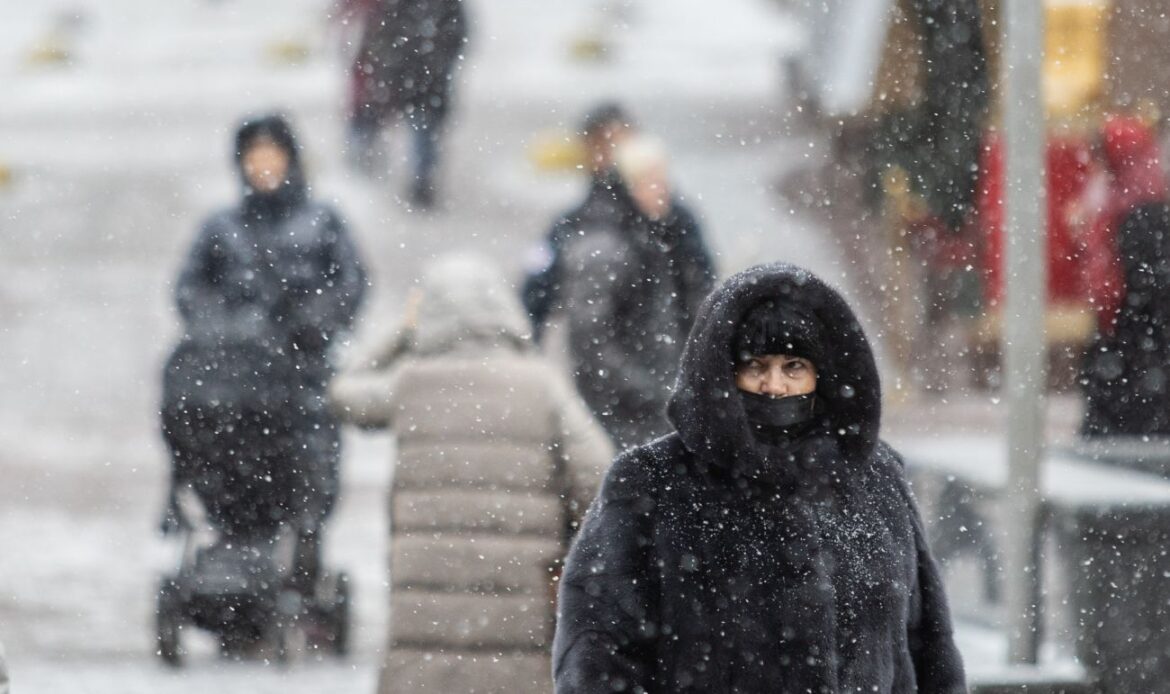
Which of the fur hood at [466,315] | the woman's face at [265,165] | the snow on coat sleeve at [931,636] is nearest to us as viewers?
the snow on coat sleeve at [931,636]

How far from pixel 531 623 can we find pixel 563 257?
2715mm

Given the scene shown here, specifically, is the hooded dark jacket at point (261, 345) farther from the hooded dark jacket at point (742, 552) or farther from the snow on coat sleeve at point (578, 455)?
the hooded dark jacket at point (742, 552)

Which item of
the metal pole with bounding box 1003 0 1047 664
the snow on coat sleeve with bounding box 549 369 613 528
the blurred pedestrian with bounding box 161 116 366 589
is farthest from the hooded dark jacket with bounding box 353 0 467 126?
the snow on coat sleeve with bounding box 549 369 613 528

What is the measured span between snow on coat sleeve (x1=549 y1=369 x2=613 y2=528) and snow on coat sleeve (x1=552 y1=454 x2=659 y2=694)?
1.89 meters

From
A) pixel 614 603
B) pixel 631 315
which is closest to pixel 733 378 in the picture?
pixel 614 603

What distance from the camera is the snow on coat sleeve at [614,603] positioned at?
3668 mm

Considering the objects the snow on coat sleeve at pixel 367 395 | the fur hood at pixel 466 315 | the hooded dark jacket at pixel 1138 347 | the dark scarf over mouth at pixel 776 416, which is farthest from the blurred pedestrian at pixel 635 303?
the dark scarf over mouth at pixel 776 416

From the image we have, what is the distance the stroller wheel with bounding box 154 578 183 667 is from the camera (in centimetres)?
779

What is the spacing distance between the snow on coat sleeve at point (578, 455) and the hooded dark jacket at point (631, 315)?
7.00 feet

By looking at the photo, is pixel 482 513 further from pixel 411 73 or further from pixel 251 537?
pixel 411 73

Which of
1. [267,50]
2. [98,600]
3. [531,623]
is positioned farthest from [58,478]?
[267,50]

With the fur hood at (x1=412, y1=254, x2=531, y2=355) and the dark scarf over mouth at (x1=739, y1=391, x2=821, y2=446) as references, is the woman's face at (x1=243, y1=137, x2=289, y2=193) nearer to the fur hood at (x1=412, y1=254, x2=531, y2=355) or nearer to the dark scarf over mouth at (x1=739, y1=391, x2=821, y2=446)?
the fur hood at (x1=412, y1=254, x2=531, y2=355)

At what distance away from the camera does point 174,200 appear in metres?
19.2

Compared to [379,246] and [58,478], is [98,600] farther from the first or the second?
[379,246]
